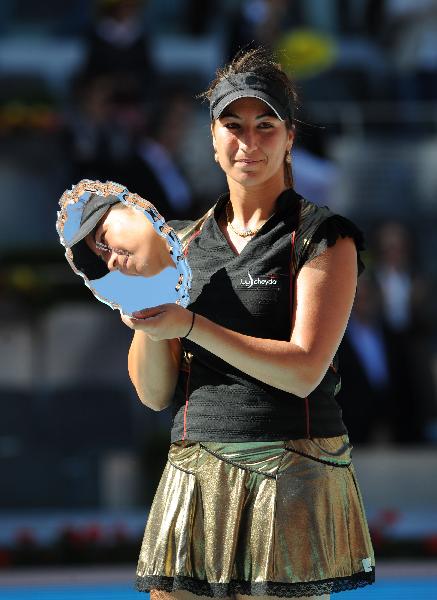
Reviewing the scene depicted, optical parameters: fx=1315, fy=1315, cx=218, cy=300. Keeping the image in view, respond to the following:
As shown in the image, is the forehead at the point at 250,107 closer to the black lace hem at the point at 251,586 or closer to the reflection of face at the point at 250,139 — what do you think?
the reflection of face at the point at 250,139

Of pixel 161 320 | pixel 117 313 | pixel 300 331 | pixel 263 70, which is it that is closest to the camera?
pixel 161 320

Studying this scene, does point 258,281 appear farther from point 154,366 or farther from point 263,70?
point 263,70

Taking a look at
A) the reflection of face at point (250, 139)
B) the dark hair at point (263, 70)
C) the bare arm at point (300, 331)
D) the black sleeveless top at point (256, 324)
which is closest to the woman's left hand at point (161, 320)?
the bare arm at point (300, 331)

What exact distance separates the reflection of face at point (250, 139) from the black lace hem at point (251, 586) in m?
0.77

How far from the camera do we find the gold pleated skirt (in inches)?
96.4

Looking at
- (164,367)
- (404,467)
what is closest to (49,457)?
(404,467)

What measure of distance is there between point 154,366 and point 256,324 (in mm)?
230

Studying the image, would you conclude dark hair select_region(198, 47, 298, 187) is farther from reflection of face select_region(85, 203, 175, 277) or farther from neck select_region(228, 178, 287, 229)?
reflection of face select_region(85, 203, 175, 277)

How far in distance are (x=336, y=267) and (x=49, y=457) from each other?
5.64 m

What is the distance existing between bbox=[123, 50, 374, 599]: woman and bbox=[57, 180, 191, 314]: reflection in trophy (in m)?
0.13

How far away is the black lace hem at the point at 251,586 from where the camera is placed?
7.99 ft

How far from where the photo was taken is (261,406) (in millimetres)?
2479

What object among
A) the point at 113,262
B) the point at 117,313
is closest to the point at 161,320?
the point at 113,262

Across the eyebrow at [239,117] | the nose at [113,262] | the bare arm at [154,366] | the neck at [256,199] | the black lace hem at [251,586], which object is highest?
the eyebrow at [239,117]
